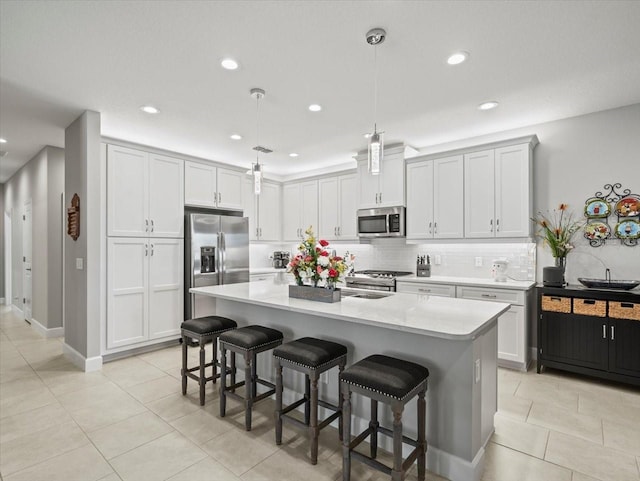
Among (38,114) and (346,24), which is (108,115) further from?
(346,24)

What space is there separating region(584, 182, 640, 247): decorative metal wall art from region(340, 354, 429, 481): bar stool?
304 centimetres

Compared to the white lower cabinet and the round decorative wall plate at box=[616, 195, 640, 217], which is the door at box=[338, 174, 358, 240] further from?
the round decorative wall plate at box=[616, 195, 640, 217]

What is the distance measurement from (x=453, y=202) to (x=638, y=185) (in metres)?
1.78

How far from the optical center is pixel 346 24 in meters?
2.24

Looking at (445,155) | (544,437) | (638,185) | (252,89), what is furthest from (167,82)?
(638,185)

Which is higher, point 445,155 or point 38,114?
point 38,114

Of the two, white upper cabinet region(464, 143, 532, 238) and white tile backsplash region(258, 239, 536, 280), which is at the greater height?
white upper cabinet region(464, 143, 532, 238)

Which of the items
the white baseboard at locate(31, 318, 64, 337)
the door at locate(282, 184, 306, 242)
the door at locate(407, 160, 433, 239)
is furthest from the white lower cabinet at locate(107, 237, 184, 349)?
the door at locate(407, 160, 433, 239)

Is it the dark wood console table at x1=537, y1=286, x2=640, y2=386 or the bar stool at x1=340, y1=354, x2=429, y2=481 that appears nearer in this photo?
the bar stool at x1=340, y1=354, x2=429, y2=481

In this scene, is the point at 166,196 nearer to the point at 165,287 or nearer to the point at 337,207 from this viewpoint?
the point at 165,287

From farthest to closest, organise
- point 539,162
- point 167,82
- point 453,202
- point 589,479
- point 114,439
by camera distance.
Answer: point 453,202 < point 539,162 < point 167,82 < point 114,439 < point 589,479

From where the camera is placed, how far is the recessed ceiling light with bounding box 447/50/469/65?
2.58 m

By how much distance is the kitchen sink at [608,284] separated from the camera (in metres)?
3.32

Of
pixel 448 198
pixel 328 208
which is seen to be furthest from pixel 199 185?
pixel 448 198
